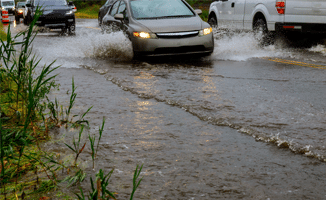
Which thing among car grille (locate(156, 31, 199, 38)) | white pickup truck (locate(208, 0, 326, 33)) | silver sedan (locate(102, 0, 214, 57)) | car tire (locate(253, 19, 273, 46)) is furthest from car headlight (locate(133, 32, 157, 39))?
car tire (locate(253, 19, 273, 46))

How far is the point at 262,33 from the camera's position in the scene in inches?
489

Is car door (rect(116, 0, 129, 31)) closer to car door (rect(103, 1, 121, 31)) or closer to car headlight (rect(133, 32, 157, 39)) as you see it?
car door (rect(103, 1, 121, 31))

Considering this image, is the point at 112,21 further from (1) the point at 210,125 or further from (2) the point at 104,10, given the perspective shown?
(1) the point at 210,125

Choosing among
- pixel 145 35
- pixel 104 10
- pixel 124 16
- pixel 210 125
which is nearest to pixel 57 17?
pixel 104 10

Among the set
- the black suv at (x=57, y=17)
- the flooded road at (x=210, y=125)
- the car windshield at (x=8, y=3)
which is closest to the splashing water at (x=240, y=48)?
the flooded road at (x=210, y=125)

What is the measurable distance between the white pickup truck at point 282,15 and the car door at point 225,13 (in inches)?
13.6

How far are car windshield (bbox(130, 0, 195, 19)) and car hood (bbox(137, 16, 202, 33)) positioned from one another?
1.48 feet

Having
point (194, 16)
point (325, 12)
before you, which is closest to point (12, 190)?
point (194, 16)

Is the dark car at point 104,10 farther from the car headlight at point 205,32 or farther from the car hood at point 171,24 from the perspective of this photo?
the car headlight at point 205,32

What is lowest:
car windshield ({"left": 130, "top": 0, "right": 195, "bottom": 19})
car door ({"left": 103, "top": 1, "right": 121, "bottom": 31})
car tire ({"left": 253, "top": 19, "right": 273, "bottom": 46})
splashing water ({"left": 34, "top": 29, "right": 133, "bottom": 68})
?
splashing water ({"left": 34, "top": 29, "right": 133, "bottom": 68})

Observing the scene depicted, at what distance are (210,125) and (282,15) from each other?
741 cm

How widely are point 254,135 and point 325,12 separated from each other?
7.64 meters

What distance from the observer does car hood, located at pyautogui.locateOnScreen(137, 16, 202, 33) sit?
9.80 meters

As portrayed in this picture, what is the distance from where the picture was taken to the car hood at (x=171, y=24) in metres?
9.80
